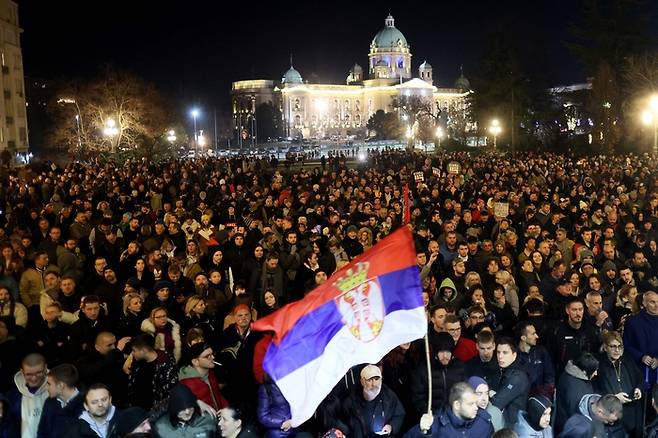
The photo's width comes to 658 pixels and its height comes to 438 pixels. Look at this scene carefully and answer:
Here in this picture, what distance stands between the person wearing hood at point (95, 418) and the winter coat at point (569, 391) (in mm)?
3364

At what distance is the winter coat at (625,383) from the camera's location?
6020mm

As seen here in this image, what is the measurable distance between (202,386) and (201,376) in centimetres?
9

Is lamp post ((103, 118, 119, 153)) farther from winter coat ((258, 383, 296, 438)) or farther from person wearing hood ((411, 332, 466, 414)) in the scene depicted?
winter coat ((258, 383, 296, 438))

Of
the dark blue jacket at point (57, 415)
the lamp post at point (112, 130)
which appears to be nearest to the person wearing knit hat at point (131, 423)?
the dark blue jacket at point (57, 415)

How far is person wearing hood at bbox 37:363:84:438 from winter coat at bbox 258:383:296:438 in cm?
129

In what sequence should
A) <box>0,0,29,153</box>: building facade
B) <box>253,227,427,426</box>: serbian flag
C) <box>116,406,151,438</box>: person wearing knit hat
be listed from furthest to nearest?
<box>0,0,29,153</box>: building facade → <box>116,406,151,438</box>: person wearing knit hat → <box>253,227,427,426</box>: serbian flag

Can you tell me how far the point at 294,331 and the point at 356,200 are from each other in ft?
38.5

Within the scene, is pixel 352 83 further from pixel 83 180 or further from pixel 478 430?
pixel 478 430

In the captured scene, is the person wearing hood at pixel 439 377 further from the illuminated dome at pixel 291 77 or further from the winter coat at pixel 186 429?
the illuminated dome at pixel 291 77

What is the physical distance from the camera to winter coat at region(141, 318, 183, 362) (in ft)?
22.0

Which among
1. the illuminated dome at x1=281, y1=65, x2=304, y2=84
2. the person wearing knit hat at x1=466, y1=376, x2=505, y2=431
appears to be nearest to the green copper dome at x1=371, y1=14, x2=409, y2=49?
the illuminated dome at x1=281, y1=65, x2=304, y2=84

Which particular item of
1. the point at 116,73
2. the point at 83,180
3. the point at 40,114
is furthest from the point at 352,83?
the point at 83,180

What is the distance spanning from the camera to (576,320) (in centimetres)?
689

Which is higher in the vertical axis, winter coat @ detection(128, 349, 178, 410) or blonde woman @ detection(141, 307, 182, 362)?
blonde woman @ detection(141, 307, 182, 362)
